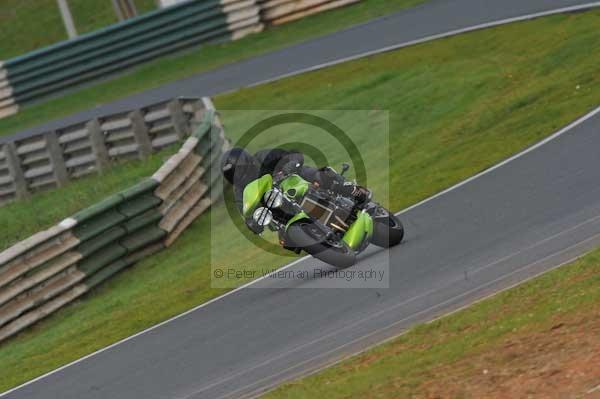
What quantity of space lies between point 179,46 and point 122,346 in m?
15.9

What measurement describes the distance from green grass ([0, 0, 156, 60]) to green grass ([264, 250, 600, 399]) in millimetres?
31657

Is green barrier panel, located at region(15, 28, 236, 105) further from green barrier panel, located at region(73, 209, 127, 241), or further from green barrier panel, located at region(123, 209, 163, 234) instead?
green barrier panel, located at region(73, 209, 127, 241)

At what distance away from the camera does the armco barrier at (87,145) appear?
65.7ft

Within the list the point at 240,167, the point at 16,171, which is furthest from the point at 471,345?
the point at 16,171

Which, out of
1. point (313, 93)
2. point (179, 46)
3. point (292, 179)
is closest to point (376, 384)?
point (292, 179)

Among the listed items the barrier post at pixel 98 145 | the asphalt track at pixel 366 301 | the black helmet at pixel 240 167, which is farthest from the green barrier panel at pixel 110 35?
the black helmet at pixel 240 167

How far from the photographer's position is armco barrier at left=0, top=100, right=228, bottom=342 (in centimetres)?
1370

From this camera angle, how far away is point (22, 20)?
41.5 metres

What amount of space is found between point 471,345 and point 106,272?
7.72 m

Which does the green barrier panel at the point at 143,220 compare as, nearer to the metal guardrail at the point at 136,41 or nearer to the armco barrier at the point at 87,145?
the armco barrier at the point at 87,145

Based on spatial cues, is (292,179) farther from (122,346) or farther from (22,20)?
(22,20)

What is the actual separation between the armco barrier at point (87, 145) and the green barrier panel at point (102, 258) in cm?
504

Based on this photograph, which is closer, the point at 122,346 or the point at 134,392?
the point at 134,392

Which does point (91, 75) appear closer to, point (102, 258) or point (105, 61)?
point (105, 61)
